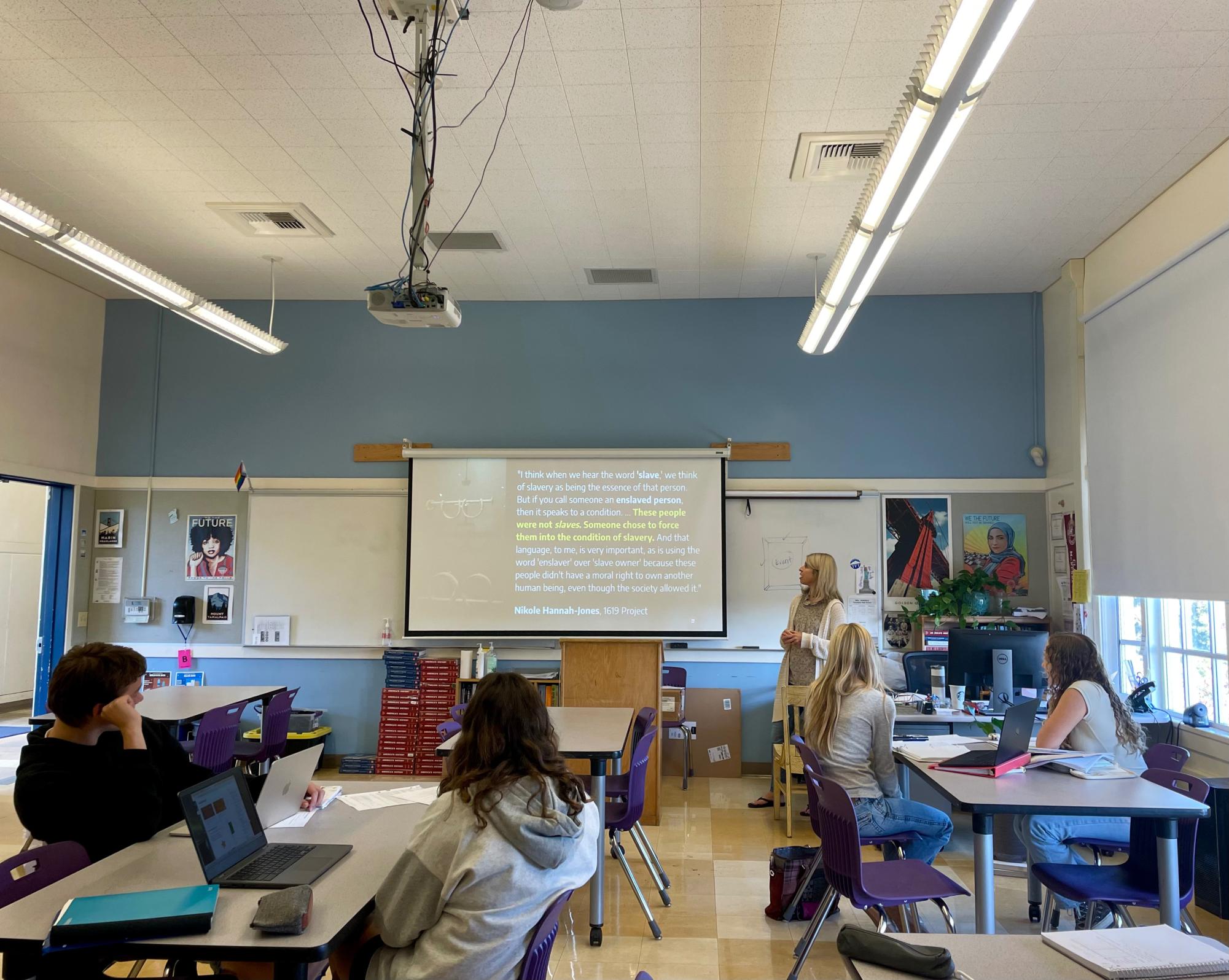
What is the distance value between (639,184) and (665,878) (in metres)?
3.67

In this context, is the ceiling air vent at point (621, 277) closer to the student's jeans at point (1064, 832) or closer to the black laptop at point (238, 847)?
the student's jeans at point (1064, 832)

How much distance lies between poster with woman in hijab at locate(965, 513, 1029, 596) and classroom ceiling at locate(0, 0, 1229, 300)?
1.83m

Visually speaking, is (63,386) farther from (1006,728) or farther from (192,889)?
(1006,728)

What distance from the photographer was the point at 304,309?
704 cm

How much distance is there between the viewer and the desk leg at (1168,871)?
2869 mm

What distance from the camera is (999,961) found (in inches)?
65.0

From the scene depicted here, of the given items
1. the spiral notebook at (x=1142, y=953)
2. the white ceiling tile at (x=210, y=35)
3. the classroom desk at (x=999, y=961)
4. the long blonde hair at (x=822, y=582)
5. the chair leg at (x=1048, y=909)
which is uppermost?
the white ceiling tile at (x=210, y=35)

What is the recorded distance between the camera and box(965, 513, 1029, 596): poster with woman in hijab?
643cm

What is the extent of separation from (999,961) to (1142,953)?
0.25 metres

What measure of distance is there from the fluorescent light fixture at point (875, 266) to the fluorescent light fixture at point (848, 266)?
0.06 metres

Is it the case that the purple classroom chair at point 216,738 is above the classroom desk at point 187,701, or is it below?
below

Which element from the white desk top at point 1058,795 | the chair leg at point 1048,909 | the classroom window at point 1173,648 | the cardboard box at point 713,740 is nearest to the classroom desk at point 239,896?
the white desk top at point 1058,795

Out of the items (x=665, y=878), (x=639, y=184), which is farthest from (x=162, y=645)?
(x=639, y=184)

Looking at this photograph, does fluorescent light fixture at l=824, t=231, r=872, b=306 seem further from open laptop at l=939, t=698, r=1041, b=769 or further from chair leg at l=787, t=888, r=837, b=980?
chair leg at l=787, t=888, r=837, b=980
